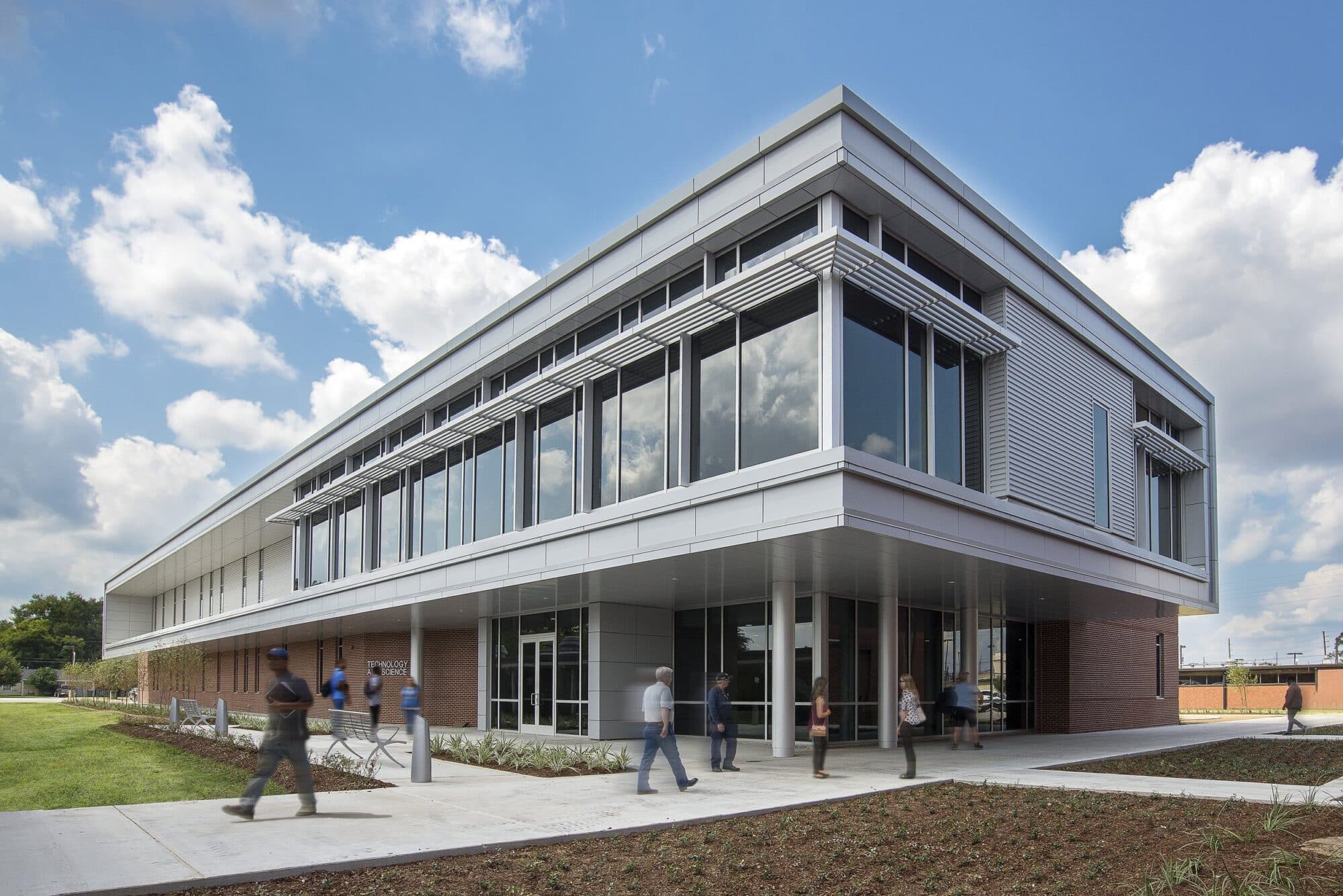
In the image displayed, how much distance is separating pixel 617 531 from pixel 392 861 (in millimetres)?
10470

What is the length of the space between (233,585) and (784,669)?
148 ft

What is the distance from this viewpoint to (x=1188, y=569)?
2711 centimetres

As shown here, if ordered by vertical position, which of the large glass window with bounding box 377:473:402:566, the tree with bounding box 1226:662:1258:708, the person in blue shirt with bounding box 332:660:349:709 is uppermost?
the large glass window with bounding box 377:473:402:566

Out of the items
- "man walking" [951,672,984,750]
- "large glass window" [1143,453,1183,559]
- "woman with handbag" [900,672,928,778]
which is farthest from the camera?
"large glass window" [1143,453,1183,559]

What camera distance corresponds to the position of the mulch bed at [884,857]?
7957 millimetres

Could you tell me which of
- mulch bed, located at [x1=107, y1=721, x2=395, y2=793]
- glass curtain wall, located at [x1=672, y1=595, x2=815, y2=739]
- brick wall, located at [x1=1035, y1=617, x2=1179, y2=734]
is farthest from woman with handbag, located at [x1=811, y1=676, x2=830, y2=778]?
brick wall, located at [x1=1035, y1=617, x2=1179, y2=734]

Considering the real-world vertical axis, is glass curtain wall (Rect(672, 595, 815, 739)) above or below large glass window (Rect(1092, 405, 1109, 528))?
below

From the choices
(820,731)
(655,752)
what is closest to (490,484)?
(820,731)

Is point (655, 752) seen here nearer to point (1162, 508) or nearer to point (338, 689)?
point (338, 689)

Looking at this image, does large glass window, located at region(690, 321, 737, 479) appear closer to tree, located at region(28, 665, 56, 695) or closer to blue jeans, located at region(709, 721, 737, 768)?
blue jeans, located at region(709, 721, 737, 768)

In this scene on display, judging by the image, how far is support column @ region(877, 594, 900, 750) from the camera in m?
21.2

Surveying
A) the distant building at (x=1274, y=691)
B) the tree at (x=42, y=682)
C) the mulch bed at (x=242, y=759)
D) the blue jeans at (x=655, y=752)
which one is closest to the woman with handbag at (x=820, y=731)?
the blue jeans at (x=655, y=752)

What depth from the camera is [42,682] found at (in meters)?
96.6

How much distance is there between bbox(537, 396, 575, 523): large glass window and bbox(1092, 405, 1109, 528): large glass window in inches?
487
